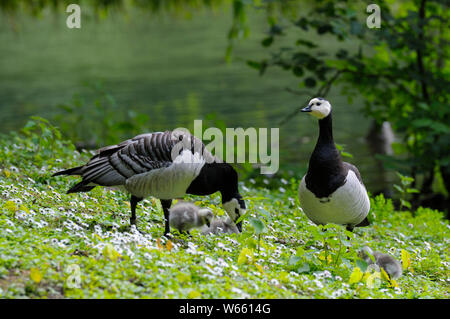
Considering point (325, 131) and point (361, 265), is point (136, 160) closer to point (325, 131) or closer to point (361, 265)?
point (325, 131)

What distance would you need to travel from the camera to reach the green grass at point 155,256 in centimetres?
461

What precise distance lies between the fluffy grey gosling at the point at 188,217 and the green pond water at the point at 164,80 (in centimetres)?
407

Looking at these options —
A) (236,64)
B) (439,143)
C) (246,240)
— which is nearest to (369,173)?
(439,143)

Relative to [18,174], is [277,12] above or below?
above

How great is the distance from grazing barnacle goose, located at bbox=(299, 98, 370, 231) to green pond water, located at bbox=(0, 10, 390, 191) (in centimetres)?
382

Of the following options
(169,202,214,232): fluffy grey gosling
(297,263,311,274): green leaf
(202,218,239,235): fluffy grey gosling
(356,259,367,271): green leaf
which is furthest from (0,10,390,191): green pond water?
(356,259,367,271): green leaf

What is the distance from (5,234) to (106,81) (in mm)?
20587

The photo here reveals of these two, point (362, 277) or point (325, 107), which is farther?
point (325, 107)

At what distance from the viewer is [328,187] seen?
6262 millimetres

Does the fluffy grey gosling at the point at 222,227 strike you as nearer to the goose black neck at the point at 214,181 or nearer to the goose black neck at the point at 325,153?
the goose black neck at the point at 214,181

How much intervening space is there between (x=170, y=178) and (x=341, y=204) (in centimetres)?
177

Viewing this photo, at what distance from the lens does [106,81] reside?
989 inches

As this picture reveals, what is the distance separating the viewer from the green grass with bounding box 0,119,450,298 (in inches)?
182
